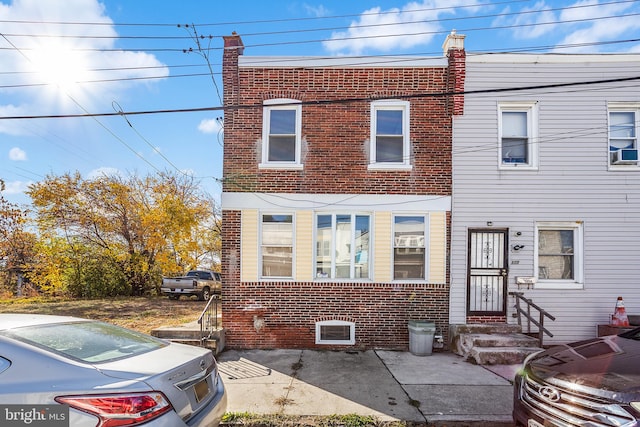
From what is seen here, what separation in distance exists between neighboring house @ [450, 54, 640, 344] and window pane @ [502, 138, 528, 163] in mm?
24

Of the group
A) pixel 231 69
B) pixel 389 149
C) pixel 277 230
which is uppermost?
pixel 231 69

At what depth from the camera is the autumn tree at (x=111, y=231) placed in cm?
1517

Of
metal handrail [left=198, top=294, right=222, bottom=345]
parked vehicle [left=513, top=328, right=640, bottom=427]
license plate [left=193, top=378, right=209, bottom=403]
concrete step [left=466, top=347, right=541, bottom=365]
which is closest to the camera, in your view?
parked vehicle [left=513, top=328, right=640, bottom=427]

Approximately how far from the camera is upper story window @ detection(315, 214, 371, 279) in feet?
26.1

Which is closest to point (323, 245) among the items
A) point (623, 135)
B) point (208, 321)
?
point (208, 321)

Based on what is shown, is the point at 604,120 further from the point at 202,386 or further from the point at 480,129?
the point at 202,386

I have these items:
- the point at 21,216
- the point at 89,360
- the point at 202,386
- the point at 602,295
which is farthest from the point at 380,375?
the point at 21,216

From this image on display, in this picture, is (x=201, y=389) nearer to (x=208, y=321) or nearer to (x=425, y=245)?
(x=208, y=321)

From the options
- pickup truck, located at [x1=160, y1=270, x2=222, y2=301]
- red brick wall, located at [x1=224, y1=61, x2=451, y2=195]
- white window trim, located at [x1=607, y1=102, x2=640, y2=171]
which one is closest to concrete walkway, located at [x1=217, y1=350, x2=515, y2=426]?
red brick wall, located at [x1=224, y1=61, x2=451, y2=195]

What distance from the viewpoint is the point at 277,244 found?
Answer: 799 centimetres

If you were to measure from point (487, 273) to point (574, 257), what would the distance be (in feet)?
6.89

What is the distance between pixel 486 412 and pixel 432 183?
15.4 ft

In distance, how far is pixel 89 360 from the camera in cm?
268

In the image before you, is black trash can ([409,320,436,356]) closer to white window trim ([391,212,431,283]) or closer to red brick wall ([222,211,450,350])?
red brick wall ([222,211,450,350])
